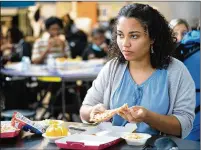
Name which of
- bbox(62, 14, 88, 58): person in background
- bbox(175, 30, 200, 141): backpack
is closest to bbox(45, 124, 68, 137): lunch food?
bbox(175, 30, 200, 141): backpack

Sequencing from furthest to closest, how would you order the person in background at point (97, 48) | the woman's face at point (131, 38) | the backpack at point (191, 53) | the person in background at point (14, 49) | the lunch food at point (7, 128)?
the person in background at point (14, 49) < the person in background at point (97, 48) < the backpack at point (191, 53) < the woman's face at point (131, 38) < the lunch food at point (7, 128)

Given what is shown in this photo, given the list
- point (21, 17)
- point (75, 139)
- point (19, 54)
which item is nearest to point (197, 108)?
point (75, 139)

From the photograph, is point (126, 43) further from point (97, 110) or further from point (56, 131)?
point (56, 131)

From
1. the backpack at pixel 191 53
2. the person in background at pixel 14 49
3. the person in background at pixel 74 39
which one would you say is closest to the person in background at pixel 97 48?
the person in background at pixel 74 39

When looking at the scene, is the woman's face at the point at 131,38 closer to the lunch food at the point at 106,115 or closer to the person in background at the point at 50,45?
the lunch food at the point at 106,115

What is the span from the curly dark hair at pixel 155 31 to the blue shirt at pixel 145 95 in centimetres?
6

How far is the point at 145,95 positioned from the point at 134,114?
21 cm

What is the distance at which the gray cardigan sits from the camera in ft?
5.67

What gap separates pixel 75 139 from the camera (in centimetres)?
147

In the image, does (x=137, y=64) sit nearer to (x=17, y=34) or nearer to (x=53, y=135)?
(x=53, y=135)

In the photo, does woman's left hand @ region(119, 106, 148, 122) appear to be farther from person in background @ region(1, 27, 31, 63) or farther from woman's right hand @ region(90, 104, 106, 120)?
person in background @ region(1, 27, 31, 63)

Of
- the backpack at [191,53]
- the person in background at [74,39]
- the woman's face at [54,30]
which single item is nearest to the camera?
the backpack at [191,53]

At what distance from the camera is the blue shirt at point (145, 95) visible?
1.72 meters

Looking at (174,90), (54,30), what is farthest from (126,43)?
(54,30)
